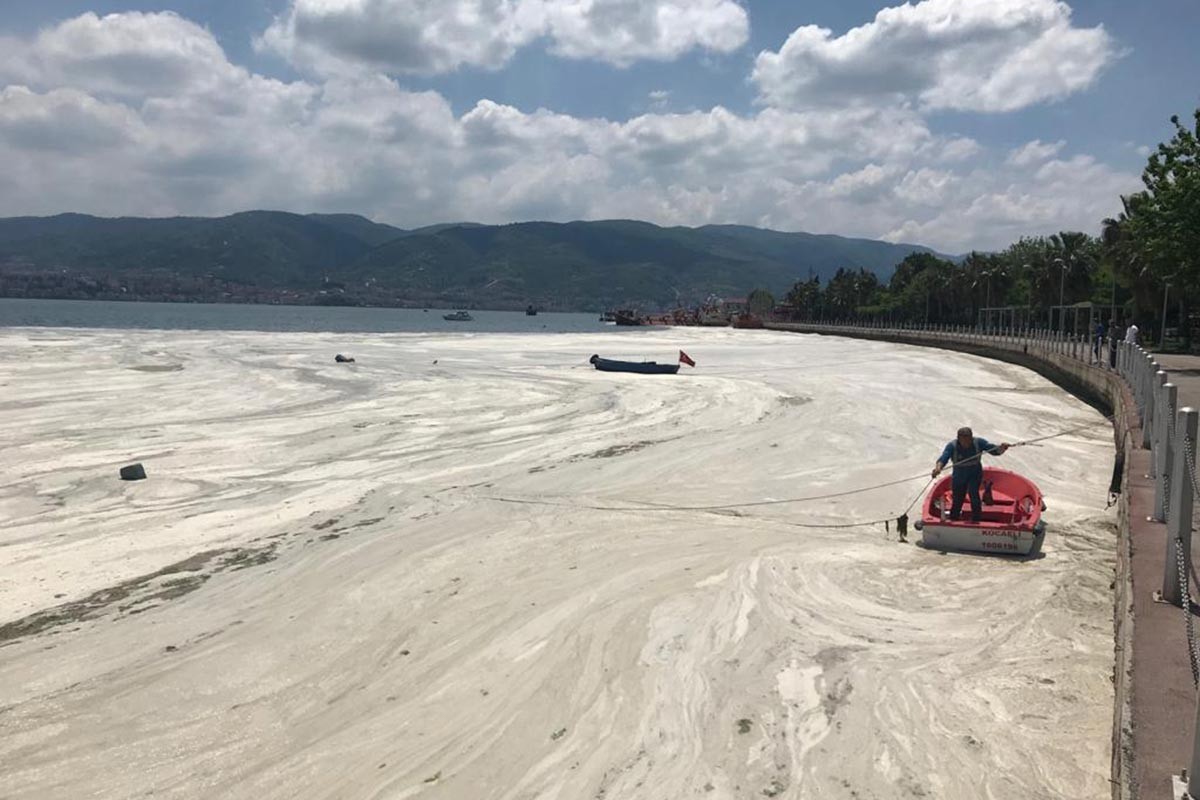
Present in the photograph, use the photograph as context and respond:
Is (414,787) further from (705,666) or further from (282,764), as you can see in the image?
(705,666)

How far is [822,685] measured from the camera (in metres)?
6.97

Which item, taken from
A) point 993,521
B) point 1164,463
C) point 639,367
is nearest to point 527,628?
point 1164,463

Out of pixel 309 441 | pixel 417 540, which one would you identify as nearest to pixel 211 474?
pixel 309 441

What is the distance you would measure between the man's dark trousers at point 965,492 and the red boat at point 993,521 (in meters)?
0.12

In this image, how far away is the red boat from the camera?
408 inches

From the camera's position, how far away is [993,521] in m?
11.4

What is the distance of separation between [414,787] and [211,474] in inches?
472

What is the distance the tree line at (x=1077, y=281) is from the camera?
28.7 metres

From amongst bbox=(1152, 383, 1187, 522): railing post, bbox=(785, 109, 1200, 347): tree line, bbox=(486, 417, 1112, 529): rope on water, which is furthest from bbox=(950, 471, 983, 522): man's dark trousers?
bbox=(785, 109, 1200, 347): tree line

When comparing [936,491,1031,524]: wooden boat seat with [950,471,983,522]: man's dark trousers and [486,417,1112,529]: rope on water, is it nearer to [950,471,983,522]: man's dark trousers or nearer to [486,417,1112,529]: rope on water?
[950,471,983,522]: man's dark trousers

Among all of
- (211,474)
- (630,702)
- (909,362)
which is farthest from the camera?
(909,362)

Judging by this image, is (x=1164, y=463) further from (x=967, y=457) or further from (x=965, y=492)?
(x=965, y=492)

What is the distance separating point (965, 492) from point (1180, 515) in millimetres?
5546

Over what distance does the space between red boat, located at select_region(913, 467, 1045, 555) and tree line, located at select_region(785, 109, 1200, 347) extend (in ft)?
71.5
